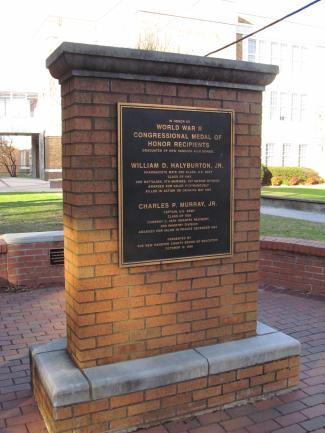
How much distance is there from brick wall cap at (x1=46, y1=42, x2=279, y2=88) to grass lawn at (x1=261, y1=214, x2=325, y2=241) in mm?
6088

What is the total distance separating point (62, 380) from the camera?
3078 mm

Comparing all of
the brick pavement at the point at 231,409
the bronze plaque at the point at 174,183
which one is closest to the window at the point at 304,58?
the brick pavement at the point at 231,409

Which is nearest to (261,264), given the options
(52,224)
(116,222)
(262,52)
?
(116,222)

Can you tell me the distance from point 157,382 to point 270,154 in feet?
112

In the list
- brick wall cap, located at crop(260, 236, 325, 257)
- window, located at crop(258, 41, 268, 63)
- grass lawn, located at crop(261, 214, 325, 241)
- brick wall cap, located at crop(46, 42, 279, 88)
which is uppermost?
window, located at crop(258, 41, 268, 63)

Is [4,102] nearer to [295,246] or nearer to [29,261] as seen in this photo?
[29,261]

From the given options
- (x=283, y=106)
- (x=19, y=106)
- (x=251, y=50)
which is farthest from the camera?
(x=19, y=106)

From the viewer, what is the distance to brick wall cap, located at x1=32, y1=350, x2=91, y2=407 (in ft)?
9.81

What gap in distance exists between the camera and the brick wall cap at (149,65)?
9.82 ft

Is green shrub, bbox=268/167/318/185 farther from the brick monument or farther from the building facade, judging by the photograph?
the brick monument

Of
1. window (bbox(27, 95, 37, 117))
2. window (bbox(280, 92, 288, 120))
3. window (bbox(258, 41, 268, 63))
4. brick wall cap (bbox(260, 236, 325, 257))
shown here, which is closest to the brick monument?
brick wall cap (bbox(260, 236, 325, 257))

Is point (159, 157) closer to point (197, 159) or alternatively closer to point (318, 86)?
point (197, 159)

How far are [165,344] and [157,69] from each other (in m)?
1.88

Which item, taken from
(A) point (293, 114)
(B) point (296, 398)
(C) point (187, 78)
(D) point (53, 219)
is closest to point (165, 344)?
(B) point (296, 398)
